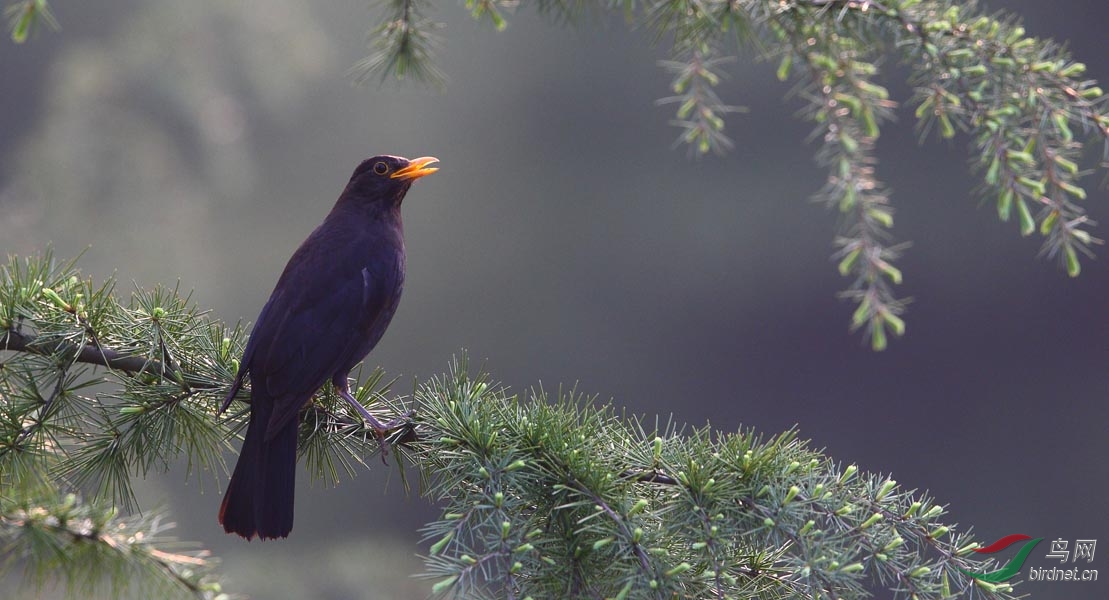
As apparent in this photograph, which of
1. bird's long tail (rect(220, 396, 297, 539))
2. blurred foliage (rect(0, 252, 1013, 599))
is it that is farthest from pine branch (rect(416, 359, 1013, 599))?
bird's long tail (rect(220, 396, 297, 539))

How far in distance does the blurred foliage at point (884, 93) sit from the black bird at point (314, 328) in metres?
0.43

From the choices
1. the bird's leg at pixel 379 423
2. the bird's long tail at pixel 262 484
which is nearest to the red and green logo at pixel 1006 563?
the bird's leg at pixel 379 423

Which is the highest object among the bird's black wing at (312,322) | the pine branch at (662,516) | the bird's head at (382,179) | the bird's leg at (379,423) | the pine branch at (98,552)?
the bird's head at (382,179)

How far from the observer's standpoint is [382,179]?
1.71 metres

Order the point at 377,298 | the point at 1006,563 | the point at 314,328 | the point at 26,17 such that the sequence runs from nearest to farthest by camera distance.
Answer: the point at 26,17 < the point at 1006,563 < the point at 314,328 < the point at 377,298

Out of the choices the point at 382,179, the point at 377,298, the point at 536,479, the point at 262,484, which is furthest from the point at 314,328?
the point at 536,479

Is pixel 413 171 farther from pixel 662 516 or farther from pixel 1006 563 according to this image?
pixel 1006 563

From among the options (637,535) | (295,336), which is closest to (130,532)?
(637,535)

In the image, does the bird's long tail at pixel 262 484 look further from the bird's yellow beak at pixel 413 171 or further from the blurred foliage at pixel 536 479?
the bird's yellow beak at pixel 413 171

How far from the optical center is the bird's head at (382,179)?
5.57ft

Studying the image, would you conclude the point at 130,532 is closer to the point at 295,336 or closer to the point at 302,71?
the point at 295,336

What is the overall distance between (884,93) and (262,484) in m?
0.87

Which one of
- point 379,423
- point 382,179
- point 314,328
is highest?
point 382,179

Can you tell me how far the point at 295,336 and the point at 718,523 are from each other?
0.71 metres
